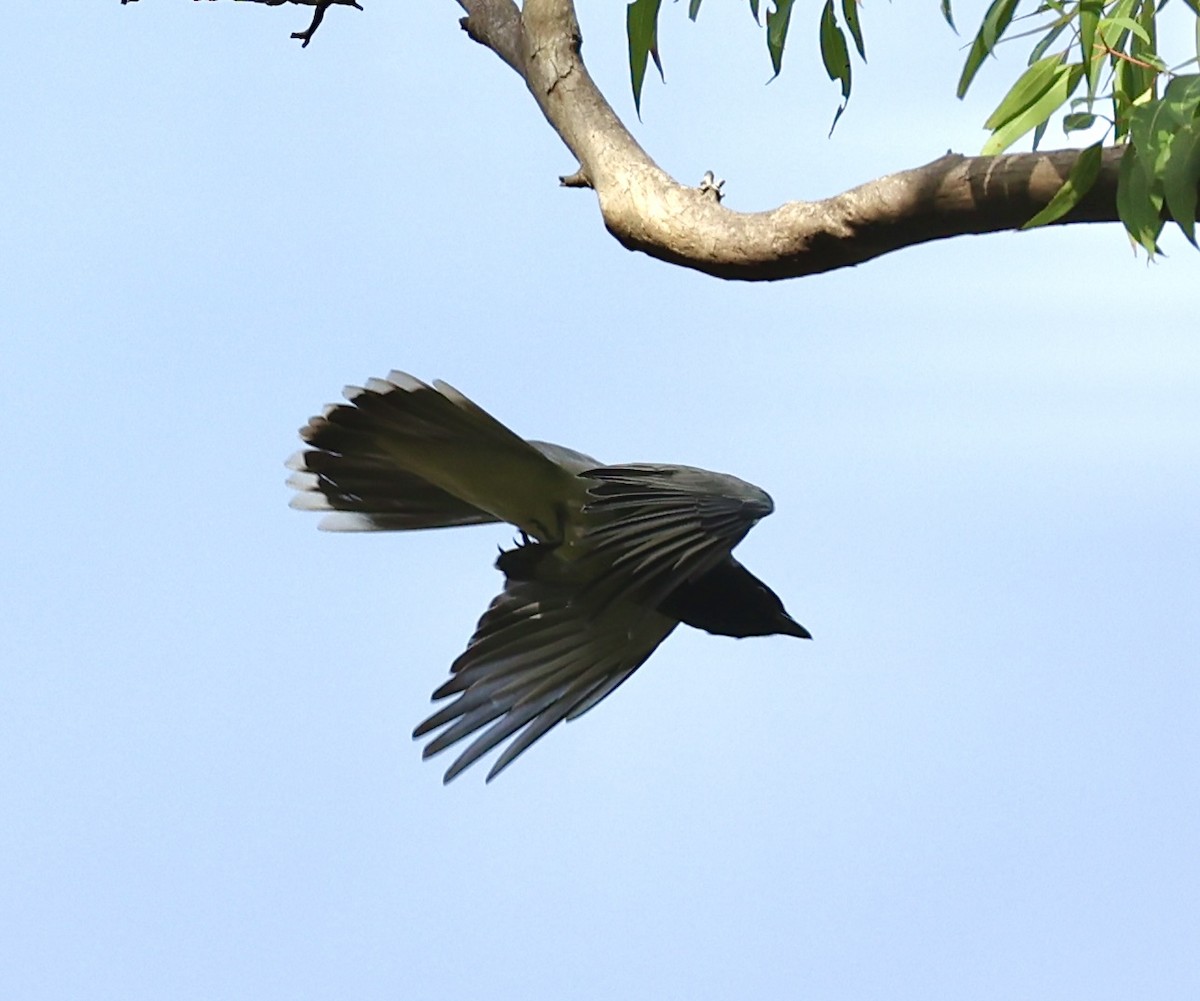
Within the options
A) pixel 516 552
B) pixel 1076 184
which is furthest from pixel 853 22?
pixel 516 552

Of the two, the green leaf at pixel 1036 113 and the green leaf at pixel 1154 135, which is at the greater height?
the green leaf at pixel 1036 113

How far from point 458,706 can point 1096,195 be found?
144 centimetres

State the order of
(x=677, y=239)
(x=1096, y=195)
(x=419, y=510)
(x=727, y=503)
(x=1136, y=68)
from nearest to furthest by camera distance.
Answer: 1. (x=1096, y=195)
2. (x=1136, y=68)
3. (x=677, y=239)
4. (x=727, y=503)
5. (x=419, y=510)

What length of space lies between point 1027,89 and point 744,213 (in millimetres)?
416

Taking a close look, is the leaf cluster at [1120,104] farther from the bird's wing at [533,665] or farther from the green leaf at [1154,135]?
the bird's wing at [533,665]

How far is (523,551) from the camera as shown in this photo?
9.31 ft

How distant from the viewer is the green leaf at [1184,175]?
166 cm

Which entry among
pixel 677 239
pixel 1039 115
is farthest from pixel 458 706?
pixel 1039 115

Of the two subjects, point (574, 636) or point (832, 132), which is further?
point (574, 636)

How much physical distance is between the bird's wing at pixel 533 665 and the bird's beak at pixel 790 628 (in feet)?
0.78

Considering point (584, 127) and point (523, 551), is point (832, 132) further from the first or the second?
point (523, 551)

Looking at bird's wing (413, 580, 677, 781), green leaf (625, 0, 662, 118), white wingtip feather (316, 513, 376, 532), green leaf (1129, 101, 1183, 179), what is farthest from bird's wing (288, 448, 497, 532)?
green leaf (1129, 101, 1183, 179)

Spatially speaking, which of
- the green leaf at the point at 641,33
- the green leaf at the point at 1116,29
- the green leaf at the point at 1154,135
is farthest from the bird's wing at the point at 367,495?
the green leaf at the point at 1154,135

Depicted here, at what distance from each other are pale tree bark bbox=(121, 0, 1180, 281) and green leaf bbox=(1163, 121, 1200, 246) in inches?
4.8
